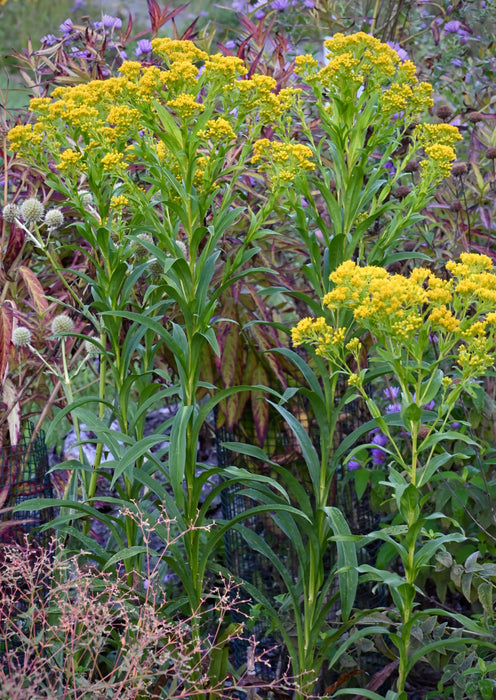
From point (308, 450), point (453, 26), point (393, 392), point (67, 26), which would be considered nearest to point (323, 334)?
point (308, 450)

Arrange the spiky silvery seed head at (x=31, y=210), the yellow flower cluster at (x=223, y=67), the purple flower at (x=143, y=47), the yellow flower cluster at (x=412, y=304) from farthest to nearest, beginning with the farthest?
the purple flower at (x=143, y=47) < the spiky silvery seed head at (x=31, y=210) < the yellow flower cluster at (x=223, y=67) < the yellow flower cluster at (x=412, y=304)

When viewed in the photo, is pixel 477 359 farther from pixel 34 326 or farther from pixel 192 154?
pixel 34 326

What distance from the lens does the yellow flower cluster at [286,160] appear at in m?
2.01

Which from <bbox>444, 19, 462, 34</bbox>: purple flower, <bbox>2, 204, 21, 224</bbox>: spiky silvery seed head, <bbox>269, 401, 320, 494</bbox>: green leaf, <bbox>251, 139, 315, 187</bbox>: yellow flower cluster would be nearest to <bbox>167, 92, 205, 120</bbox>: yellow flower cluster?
<bbox>251, 139, 315, 187</bbox>: yellow flower cluster

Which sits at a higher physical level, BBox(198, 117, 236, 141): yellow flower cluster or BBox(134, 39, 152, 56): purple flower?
BBox(134, 39, 152, 56): purple flower

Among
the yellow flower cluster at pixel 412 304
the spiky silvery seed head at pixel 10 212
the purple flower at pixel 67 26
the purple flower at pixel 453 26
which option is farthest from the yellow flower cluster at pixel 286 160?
the purple flower at pixel 453 26

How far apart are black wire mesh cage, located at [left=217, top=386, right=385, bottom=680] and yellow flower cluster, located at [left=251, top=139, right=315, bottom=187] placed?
0.96m

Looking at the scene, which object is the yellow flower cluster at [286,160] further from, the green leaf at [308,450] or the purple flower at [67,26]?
the purple flower at [67,26]

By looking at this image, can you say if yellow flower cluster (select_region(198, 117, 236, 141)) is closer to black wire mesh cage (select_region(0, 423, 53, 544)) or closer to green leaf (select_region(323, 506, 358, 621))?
green leaf (select_region(323, 506, 358, 621))

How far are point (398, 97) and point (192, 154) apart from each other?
1.82 ft

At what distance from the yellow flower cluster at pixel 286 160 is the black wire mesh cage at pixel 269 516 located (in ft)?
3.16

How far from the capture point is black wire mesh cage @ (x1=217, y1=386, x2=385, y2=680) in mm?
2740

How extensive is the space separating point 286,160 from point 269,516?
123 centimetres


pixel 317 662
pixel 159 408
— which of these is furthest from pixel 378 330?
pixel 159 408
